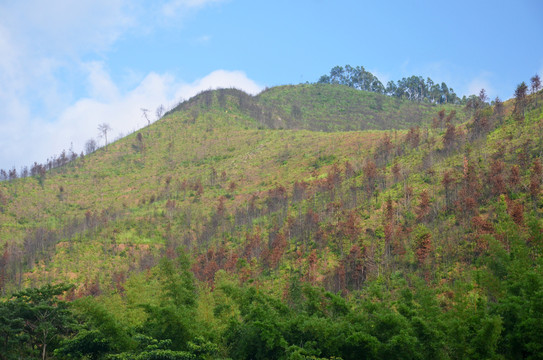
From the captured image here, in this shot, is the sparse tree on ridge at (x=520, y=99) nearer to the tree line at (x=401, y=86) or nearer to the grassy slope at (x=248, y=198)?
the grassy slope at (x=248, y=198)

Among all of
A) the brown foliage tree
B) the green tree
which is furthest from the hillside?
the green tree

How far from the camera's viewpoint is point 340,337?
2344 centimetres

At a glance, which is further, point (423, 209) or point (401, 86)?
point (401, 86)

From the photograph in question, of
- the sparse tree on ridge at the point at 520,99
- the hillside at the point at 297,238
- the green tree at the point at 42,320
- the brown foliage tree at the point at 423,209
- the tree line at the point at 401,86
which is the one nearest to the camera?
the hillside at the point at 297,238

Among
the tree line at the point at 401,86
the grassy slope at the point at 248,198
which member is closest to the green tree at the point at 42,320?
the grassy slope at the point at 248,198

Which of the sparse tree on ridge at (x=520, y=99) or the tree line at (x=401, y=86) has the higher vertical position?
the tree line at (x=401, y=86)

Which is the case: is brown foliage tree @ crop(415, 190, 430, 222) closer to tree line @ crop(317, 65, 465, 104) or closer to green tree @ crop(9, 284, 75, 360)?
green tree @ crop(9, 284, 75, 360)

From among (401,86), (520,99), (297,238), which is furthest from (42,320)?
(401,86)

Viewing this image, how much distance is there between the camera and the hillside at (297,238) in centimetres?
2477

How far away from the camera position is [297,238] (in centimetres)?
5656

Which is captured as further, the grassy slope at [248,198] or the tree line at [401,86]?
the tree line at [401,86]

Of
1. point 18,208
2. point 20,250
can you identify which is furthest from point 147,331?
point 18,208

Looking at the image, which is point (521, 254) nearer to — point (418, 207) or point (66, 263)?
point (418, 207)

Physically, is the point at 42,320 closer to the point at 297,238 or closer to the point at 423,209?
the point at 297,238
